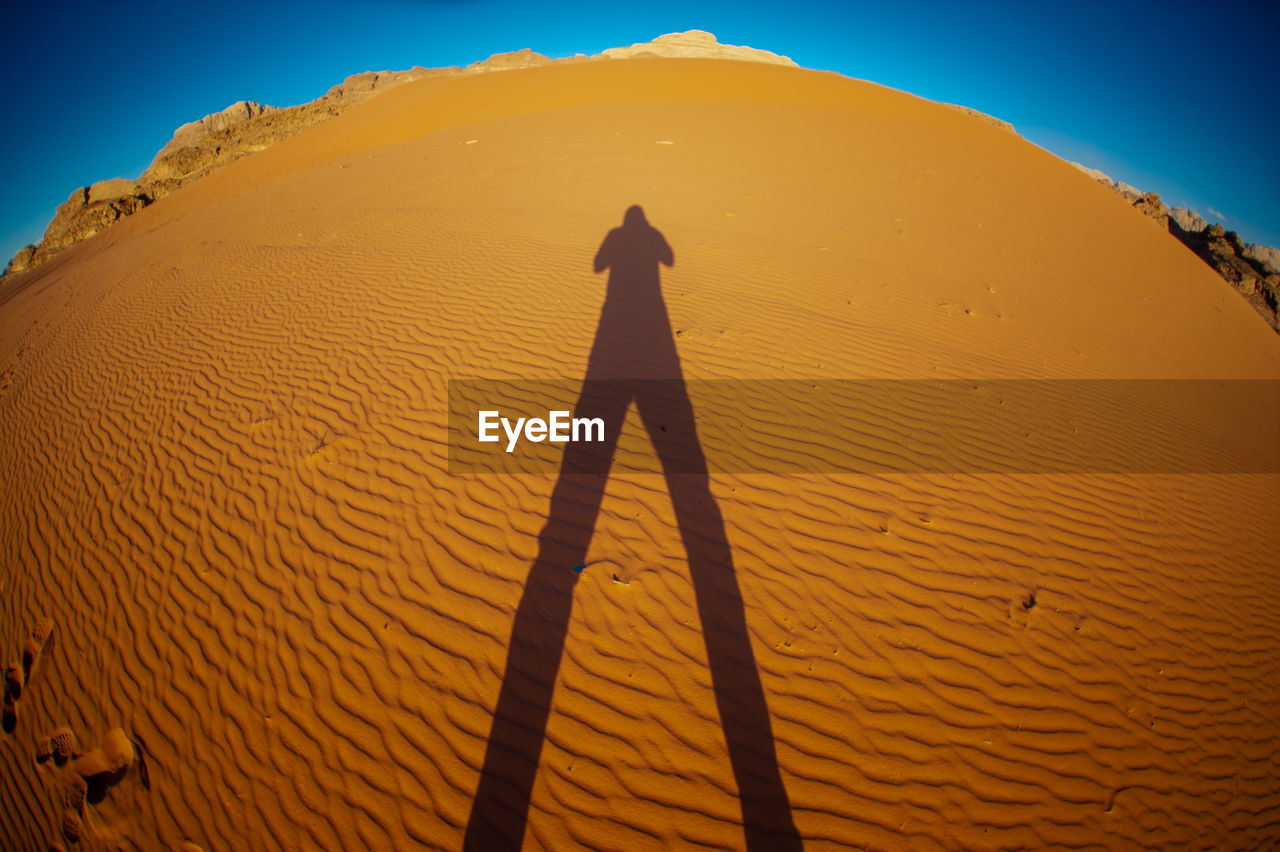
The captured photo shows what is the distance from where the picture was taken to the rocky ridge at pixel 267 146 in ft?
47.2

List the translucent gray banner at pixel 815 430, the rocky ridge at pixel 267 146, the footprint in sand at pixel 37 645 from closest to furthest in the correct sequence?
1. the footprint in sand at pixel 37 645
2. the translucent gray banner at pixel 815 430
3. the rocky ridge at pixel 267 146

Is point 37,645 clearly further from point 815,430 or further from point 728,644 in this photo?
point 815,430

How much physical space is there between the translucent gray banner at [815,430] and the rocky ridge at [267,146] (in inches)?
567

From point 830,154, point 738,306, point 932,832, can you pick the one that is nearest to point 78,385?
point 738,306

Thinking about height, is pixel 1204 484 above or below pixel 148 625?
above

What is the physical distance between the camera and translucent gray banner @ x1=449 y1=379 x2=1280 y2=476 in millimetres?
4098

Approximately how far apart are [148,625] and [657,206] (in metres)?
9.64

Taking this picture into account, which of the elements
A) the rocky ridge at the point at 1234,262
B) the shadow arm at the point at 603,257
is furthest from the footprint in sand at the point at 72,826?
the rocky ridge at the point at 1234,262

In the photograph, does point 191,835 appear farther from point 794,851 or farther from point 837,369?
point 837,369

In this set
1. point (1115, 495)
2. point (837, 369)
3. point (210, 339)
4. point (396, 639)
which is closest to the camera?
point (396, 639)

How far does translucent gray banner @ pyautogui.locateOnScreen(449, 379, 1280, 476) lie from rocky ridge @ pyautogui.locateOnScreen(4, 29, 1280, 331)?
1440 centimetres

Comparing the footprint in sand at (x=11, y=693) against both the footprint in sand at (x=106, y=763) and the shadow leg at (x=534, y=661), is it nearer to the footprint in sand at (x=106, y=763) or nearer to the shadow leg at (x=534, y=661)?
the footprint in sand at (x=106, y=763)

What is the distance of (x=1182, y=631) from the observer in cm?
329

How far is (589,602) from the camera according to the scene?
3055mm
